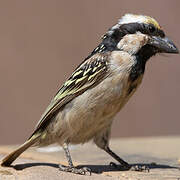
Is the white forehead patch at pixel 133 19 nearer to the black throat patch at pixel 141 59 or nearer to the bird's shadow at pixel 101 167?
the black throat patch at pixel 141 59

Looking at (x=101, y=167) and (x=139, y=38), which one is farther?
(x=101, y=167)

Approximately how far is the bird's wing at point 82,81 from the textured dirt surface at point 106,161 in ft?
1.90

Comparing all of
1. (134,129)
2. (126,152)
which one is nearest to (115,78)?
(126,152)

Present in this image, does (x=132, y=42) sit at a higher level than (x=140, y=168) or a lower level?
higher

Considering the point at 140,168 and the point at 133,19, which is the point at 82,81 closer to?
the point at 133,19

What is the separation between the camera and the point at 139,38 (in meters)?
5.97

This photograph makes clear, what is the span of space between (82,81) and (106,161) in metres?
1.31

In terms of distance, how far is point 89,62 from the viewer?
6090 mm

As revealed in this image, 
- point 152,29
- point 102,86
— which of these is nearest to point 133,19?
point 152,29

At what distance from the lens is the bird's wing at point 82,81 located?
19.4 ft

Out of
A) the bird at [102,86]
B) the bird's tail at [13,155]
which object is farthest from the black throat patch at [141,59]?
the bird's tail at [13,155]

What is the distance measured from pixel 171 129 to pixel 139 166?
6.32 metres

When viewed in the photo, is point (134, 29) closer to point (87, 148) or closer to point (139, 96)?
point (87, 148)

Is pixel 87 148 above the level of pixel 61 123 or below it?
below
